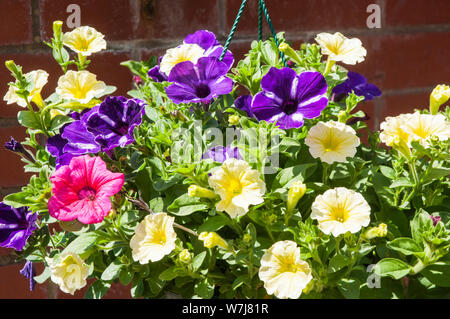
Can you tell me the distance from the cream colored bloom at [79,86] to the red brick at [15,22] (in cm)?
31

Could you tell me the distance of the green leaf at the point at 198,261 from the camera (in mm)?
598

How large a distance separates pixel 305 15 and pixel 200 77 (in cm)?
58

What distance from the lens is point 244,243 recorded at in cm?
58

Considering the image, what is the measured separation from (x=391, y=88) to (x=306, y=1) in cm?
28

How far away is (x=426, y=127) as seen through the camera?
0.61 m

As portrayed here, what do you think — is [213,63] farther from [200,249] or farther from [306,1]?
[306,1]

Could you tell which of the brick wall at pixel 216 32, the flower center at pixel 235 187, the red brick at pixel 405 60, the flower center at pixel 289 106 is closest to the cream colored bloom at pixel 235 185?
the flower center at pixel 235 187

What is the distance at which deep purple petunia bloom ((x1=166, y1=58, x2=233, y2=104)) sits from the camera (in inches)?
25.5

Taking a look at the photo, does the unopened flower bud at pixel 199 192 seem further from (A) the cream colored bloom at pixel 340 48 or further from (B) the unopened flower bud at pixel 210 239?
(A) the cream colored bloom at pixel 340 48

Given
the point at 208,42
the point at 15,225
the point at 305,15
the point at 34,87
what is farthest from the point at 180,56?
the point at 305,15

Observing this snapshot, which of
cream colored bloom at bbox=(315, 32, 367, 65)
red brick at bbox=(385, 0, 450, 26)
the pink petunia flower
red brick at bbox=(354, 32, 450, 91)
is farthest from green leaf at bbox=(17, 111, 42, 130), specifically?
red brick at bbox=(385, 0, 450, 26)

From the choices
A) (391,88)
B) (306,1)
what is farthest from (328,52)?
(391,88)

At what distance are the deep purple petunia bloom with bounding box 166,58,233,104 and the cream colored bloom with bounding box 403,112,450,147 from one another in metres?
0.20

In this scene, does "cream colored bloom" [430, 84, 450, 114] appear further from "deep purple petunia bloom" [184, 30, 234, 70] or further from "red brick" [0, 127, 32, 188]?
"red brick" [0, 127, 32, 188]
